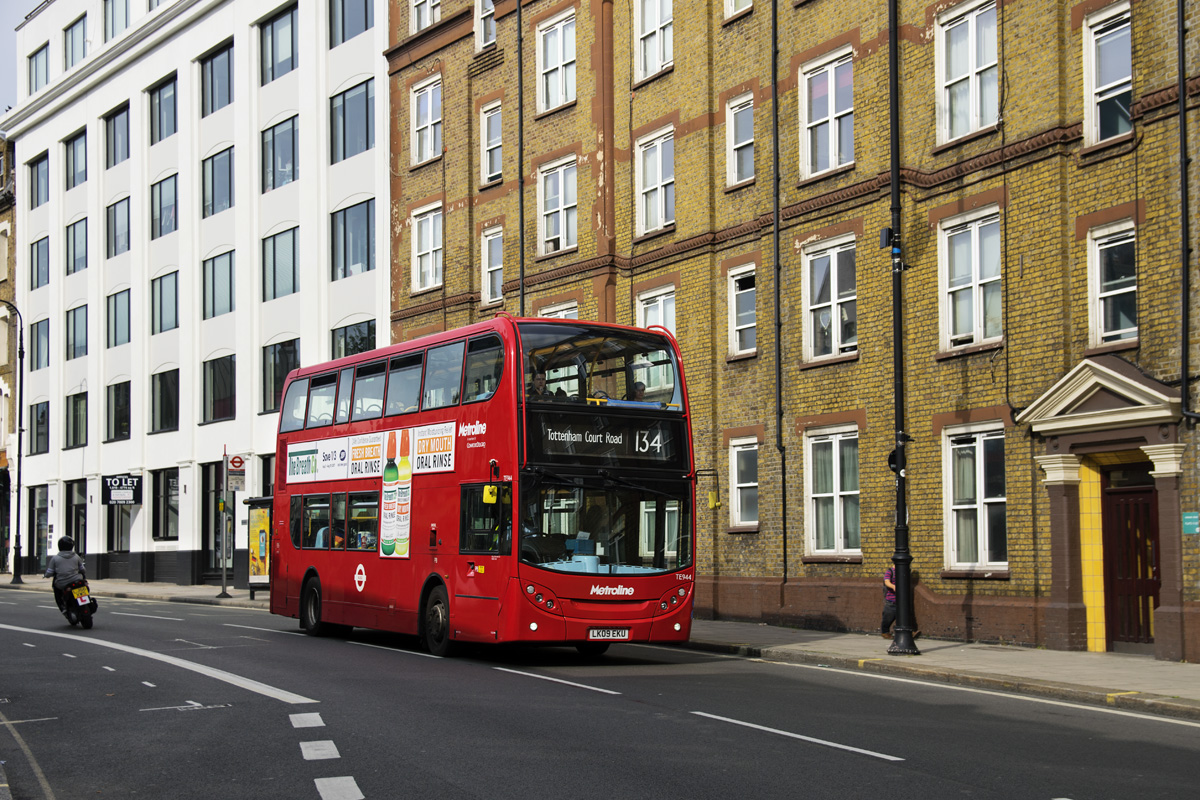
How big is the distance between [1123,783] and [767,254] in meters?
16.5

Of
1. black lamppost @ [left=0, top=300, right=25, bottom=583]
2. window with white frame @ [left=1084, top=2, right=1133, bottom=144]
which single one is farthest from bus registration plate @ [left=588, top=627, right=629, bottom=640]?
black lamppost @ [left=0, top=300, right=25, bottom=583]

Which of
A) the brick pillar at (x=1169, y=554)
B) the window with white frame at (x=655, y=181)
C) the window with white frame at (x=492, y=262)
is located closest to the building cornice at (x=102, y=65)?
the window with white frame at (x=492, y=262)

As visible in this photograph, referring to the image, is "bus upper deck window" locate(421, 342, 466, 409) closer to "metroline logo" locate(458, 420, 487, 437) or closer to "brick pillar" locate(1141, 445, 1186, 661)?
"metroline logo" locate(458, 420, 487, 437)

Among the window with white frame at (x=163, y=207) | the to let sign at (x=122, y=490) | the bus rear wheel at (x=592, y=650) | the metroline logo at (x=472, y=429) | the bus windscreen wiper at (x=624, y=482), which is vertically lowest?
the bus rear wheel at (x=592, y=650)

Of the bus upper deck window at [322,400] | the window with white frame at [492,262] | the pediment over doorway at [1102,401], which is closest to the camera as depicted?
the pediment over doorway at [1102,401]

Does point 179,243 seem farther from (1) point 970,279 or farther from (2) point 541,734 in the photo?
(2) point 541,734

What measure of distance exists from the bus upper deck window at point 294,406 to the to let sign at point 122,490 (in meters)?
25.8

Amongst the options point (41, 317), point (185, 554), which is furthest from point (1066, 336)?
point (41, 317)

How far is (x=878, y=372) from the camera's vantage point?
22359mm

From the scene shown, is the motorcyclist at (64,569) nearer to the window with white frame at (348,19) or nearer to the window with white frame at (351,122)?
the window with white frame at (351,122)

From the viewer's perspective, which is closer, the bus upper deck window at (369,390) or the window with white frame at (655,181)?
the bus upper deck window at (369,390)

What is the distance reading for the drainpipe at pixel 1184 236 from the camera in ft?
56.4

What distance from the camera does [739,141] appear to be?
2592cm

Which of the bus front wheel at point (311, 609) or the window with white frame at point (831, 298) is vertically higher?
the window with white frame at point (831, 298)
